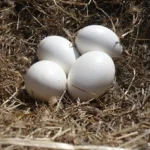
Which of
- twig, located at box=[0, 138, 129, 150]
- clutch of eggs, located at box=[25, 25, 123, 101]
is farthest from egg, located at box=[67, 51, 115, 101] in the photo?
twig, located at box=[0, 138, 129, 150]

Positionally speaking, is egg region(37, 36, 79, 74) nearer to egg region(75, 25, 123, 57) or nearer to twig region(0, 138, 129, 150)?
egg region(75, 25, 123, 57)

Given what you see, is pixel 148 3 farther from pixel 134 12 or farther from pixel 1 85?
pixel 1 85

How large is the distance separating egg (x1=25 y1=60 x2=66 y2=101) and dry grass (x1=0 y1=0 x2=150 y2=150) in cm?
4

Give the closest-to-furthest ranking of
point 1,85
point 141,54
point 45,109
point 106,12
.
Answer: point 45,109
point 1,85
point 141,54
point 106,12

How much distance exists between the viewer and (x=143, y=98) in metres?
2.19

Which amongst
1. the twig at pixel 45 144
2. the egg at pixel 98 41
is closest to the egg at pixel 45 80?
the egg at pixel 98 41

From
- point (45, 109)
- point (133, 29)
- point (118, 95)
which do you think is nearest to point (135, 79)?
point (118, 95)

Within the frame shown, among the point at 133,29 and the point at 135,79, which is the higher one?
the point at 133,29

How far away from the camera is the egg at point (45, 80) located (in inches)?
81.4

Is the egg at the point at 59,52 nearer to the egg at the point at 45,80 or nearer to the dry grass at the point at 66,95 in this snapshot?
the egg at the point at 45,80

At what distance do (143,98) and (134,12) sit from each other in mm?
499

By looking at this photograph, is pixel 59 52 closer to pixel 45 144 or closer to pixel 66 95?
pixel 66 95

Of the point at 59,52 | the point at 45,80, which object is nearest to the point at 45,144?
the point at 45,80

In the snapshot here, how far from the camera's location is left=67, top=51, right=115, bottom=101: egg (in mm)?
2055
